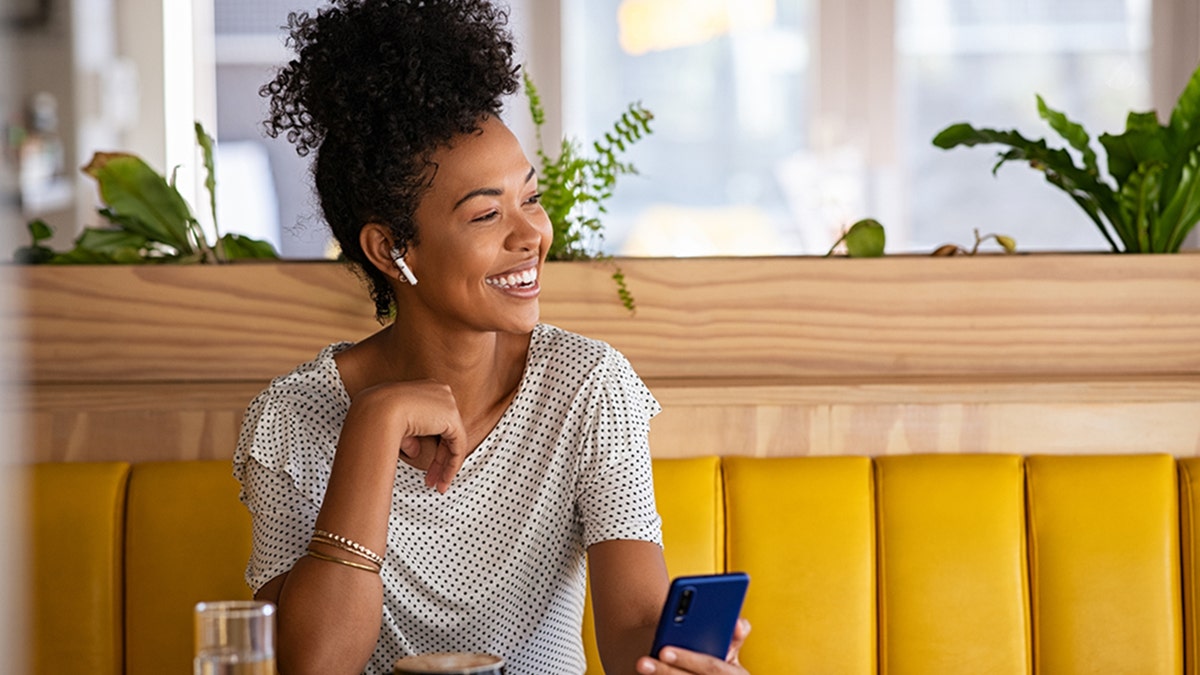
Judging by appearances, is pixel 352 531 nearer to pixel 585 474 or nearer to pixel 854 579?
pixel 585 474

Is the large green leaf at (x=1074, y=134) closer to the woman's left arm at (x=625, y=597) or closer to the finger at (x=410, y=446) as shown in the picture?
the woman's left arm at (x=625, y=597)

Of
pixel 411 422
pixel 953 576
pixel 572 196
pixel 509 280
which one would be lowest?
pixel 953 576

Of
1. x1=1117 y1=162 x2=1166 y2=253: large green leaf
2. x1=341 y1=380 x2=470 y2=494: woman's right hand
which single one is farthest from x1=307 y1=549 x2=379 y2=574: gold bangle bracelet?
x1=1117 y1=162 x2=1166 y2=253: large green leaf

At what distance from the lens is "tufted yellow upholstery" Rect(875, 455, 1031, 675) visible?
4.89 feet

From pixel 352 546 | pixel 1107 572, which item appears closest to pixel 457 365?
pixel 352 546

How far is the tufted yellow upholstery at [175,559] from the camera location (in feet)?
4.92

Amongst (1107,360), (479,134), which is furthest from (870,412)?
(479,134)

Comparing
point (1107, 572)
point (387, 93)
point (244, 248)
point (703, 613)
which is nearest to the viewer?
point (703, 613)

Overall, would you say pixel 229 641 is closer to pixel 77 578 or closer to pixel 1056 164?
pixel 77 578

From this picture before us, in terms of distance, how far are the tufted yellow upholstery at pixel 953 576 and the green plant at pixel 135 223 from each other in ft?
3.10

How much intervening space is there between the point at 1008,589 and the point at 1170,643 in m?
0.20

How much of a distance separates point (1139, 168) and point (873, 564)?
591 mm

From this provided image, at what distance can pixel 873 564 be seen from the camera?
4.94 ft

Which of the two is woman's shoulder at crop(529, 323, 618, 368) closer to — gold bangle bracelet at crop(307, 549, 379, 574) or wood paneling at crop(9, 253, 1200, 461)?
wood paneling at crop(9, 253, 1200, 461)
